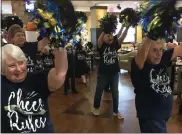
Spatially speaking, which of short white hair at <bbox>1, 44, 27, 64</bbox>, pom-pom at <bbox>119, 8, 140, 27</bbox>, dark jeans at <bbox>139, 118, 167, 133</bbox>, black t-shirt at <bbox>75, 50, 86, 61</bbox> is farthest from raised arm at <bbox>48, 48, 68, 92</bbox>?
black t-shirt at <bbox>75, 50, 86, 61</bbox>

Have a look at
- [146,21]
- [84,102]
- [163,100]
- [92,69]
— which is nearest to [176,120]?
[84,102]

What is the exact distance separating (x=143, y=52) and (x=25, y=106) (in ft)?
2.79

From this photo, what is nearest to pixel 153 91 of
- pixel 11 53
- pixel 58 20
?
pixel 58 20

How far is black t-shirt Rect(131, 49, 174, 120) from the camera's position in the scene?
1806mm

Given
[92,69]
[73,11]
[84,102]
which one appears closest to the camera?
[73,11]

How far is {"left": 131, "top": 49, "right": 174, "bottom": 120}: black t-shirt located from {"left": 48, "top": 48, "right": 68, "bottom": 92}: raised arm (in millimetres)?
593

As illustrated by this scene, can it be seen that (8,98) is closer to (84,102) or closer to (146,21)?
(146,21)

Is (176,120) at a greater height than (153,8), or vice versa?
(153,8)

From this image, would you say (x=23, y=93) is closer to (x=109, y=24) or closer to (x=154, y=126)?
(x=154, y=126)

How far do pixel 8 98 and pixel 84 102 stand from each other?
331 centimetres

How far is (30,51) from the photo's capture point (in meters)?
2.75

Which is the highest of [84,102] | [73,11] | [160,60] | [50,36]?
[73,11]

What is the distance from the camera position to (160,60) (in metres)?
1.87

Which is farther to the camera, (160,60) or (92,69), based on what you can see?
(92,69)
